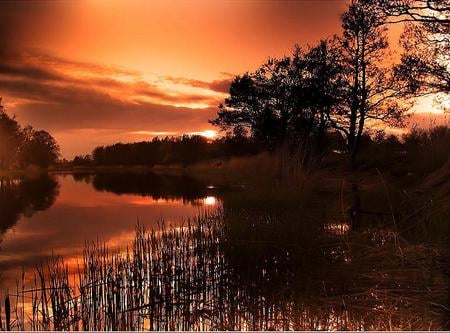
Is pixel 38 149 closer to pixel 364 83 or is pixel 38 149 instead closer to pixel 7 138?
pixel 7 138

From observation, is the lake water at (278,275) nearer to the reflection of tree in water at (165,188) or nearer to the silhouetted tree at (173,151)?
Result: the reflection of tree in water at (165,188)

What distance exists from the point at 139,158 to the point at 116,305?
98488 mm

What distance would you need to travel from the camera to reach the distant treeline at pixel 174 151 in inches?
1865

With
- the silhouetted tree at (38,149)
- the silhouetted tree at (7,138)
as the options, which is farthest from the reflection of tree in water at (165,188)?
the silhouetted tree at (38,149)

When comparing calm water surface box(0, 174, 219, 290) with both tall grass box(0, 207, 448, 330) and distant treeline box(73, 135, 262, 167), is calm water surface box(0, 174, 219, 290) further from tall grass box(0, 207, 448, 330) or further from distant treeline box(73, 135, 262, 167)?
distant treeline box(73, 135, 262, 167)

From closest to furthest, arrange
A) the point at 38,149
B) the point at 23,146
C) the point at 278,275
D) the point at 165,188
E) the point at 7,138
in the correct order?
the point at 278,275 < the point at 165,188 < the point at 7,138 < the point at 23,146 < the point at 38,149

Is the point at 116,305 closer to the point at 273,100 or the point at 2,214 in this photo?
the point at 2,214

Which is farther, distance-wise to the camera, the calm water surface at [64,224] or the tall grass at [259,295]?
the calm water surface at [64,224]

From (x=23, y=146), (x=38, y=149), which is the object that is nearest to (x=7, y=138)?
(x=23, y=146)

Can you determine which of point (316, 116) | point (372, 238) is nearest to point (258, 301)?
point (372, 238)

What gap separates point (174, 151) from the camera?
286 ft

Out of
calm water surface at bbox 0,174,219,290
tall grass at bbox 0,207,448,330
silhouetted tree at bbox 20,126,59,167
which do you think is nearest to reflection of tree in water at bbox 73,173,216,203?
calm water surface at bbox 0,174,219,290

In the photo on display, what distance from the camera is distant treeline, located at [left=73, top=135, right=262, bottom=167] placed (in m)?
47.4

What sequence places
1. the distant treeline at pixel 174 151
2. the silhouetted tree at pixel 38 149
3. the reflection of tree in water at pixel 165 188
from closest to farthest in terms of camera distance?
1. the reflection of tree in water at pixel 165 188
2. the distant treeline at pixel 174 151
3. the silhouetted tree at pixel 38 149
